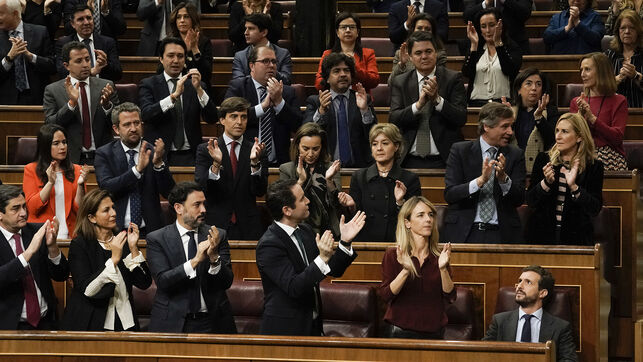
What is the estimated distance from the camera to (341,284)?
15.1 feet

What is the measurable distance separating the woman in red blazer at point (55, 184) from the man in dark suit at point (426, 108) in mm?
1477

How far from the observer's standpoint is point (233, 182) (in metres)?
5.18

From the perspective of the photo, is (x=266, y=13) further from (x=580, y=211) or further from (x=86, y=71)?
(x=580, y=211)

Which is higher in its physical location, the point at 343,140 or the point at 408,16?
the point at 408,16

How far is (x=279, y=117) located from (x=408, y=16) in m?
1.28

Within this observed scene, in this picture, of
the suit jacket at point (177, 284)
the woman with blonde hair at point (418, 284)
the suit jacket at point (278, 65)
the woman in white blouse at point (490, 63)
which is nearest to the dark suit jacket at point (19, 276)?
the suit jacket at point (177, 284)

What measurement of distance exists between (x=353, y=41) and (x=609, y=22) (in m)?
1.56

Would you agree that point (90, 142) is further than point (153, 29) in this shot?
No

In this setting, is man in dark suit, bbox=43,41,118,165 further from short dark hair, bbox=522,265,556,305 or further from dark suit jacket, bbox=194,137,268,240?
short dark hair, bbox=522,265,556,305

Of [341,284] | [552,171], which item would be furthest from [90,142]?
[552,171]

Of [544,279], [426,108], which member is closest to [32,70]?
[426,108]

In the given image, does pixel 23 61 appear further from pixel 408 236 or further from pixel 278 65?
pixel 408 236

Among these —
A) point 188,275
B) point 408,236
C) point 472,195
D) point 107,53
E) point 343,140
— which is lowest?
point 188,275

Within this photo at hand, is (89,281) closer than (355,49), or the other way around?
(89,281)
